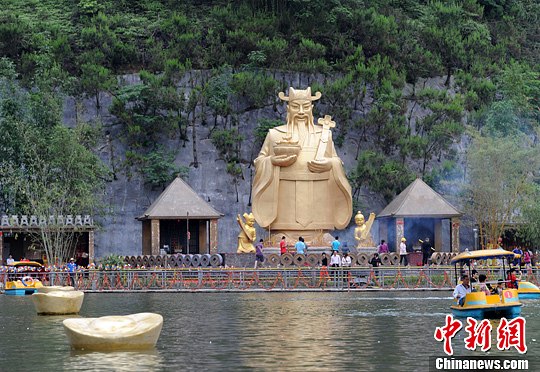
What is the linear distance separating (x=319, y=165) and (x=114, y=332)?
32.0 meters

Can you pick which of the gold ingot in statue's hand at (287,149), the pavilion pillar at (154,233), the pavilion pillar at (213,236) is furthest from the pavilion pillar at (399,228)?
the pavilion pillar at (154,233)

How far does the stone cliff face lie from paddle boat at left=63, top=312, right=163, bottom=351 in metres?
41.4

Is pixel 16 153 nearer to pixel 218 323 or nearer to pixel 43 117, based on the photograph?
pixel 43 117

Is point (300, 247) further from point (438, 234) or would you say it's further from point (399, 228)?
point (438, 234)

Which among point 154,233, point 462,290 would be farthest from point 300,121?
point 462,290

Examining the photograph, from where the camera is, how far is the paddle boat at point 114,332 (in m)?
20.4

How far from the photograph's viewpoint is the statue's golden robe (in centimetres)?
5216

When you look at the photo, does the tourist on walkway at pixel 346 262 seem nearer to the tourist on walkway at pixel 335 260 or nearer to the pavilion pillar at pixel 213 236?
the tourist on walkway at pixel 335 260

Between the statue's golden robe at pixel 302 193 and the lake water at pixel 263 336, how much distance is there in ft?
51.0

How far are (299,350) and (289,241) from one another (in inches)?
1206

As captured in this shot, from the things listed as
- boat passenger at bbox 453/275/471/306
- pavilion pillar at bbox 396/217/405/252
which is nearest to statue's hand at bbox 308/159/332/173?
pavilion pillar at bbox 396/217/405/252

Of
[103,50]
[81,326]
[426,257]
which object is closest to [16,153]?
[103,50]

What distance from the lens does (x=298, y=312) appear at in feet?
97.7

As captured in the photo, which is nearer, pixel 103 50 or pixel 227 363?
pixel 227 363
